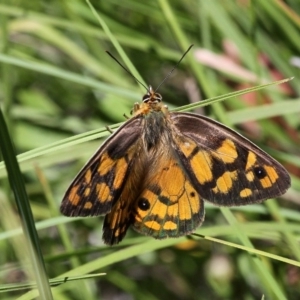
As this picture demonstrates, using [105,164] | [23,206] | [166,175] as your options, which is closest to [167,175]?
[166,175]

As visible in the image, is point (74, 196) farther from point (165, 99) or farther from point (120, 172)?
point (165, 99)

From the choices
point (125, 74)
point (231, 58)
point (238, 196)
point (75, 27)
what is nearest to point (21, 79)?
point (125, 74)

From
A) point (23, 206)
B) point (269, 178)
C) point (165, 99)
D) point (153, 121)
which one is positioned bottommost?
point (23, 206)

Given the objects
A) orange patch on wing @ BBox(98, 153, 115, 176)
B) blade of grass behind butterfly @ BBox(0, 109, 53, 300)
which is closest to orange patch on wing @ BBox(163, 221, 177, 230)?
orange patch on wing @ BBox(98, 153, 115, 176)

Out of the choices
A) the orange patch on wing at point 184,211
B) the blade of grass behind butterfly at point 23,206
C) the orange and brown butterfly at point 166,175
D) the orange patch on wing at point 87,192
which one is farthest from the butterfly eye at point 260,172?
the blade of grass behind butterfly at point 23,206

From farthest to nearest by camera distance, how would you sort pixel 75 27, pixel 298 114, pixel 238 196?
pixel 298 114 < pixel 75 27 < pixel 238 196

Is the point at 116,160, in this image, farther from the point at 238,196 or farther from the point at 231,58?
the point at 231,58

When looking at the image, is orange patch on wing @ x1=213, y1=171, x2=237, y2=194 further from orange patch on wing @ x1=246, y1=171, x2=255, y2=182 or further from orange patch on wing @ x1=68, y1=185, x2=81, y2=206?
orange patch on wing @ x1=68, y1=185, x2=81, y2=206

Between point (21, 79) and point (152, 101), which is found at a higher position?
point (21, 79)
